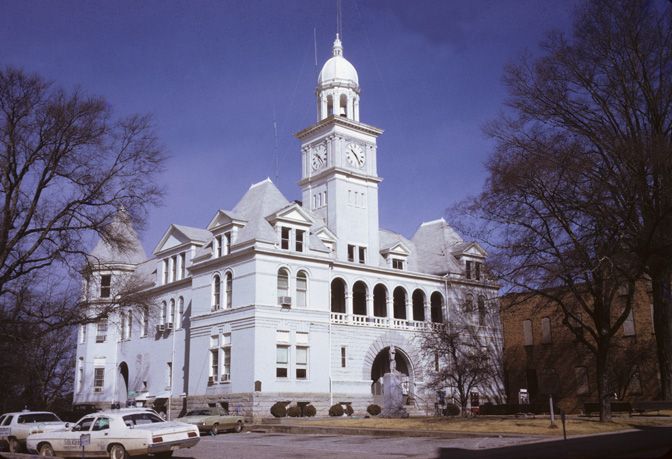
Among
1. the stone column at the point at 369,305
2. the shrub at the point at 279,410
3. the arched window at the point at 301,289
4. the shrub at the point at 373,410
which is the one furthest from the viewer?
the stone column at the point at 369,305

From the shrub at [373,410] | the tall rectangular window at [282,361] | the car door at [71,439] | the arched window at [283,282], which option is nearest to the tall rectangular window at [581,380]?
the shrub at [373,410]

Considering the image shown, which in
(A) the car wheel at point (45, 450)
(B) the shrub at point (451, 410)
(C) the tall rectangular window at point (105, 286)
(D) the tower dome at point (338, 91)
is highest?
(D) the tower dome at point (338, 91)

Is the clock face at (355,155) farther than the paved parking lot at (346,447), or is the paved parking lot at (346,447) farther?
the clock face at (355,155)

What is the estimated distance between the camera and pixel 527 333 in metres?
58.2

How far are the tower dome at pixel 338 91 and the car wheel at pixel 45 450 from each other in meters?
40.0

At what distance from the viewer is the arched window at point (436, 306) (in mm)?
59428

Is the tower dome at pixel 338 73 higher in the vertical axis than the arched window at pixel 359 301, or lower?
higher

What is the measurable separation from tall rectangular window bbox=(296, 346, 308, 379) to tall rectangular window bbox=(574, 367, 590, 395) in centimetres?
2113

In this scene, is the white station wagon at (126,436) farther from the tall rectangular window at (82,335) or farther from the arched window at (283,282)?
the tall rectangular window at (82,335)

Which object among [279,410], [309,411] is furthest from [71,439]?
[309,411]

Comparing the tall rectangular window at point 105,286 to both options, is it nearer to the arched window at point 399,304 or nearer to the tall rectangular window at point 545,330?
the arched window at point 399,304

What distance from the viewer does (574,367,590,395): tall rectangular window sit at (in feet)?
171

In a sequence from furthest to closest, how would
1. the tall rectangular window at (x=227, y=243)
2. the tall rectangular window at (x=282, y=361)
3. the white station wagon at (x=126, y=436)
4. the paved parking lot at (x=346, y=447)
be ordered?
the tall rectangular window at (x=227, y=243)
the tall rectangular window at (x=282, y=361)
the paved parking lot at (x=346, y=447)
the white station wagon at (x=126, y=436)

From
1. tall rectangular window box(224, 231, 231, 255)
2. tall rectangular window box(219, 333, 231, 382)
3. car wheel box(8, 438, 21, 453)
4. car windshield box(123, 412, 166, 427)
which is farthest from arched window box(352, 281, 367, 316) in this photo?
car windshield box(123, 412, 166, 427)
